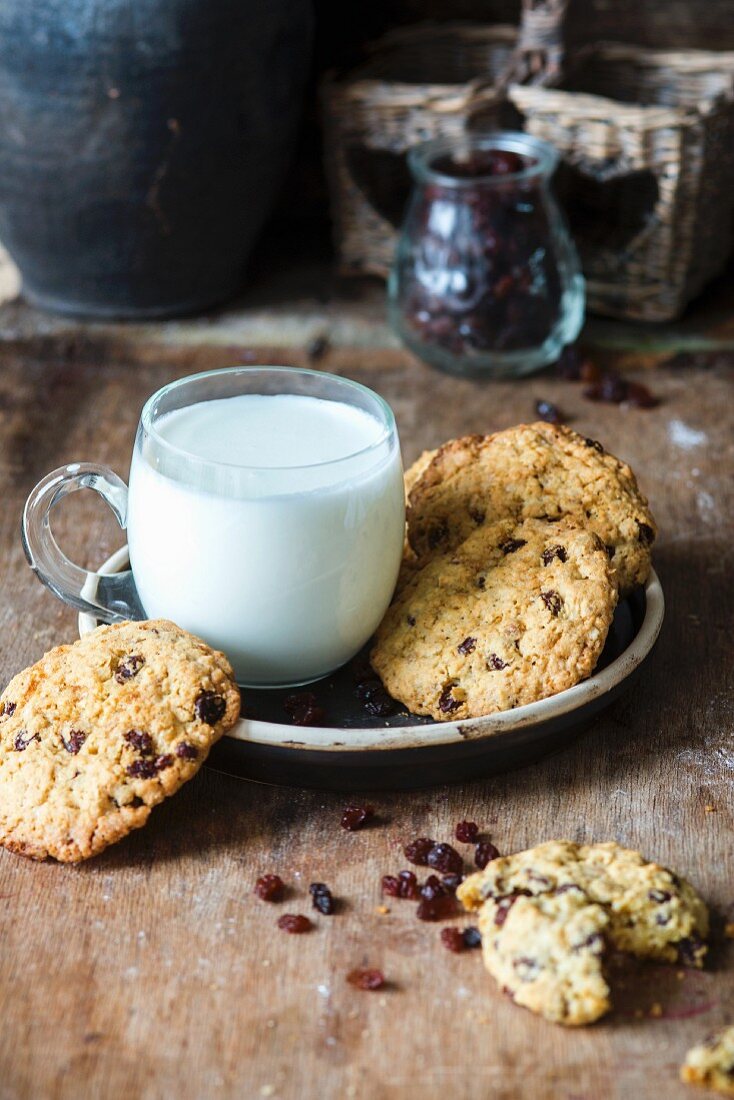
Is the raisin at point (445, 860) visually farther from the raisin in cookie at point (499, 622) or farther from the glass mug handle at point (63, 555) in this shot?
the glass mug handle at point (63, 555)

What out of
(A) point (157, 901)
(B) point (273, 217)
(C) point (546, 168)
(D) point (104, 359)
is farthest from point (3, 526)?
(B) point (273, 217)

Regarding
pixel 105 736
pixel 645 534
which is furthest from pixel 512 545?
pixel 105 736

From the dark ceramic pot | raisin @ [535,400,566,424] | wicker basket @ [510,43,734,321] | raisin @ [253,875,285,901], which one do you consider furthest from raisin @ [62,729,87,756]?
wicker basket @ [510,43,734,321]

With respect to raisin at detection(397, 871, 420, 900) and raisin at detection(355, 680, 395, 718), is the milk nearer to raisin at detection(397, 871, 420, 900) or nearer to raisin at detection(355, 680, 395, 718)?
raisin at detection(355, 680, 395, 718)

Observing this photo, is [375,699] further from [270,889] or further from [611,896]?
[611,896]

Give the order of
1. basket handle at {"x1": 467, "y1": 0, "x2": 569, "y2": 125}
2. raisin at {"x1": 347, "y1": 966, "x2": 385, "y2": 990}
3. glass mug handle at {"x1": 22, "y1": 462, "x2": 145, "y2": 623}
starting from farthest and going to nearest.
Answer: basket handle at {"x1": 467, "y1": 0, "x2": 569, "y2": 125}
glass mug handle at {"x1": 22, "y1": 462, "x2": 145, "y2": 623}
raisin at {"x1": 347, "y1": 966, "x2": 385, "y2": 990}
